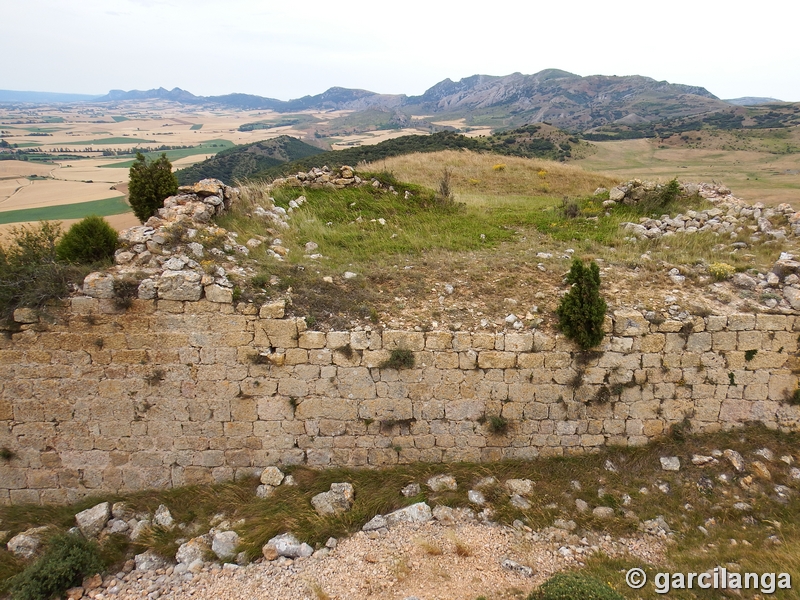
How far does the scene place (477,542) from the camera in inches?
206

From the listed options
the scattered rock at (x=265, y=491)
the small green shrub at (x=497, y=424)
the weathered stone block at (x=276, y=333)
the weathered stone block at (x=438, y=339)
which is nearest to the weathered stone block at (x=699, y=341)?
the small green shrub at (x=497, y=424)

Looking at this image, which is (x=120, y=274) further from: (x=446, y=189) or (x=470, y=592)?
(x=446, y=189)

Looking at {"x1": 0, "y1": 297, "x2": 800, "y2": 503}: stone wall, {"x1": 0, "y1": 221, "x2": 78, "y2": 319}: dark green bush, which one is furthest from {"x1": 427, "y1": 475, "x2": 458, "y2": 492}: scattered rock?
{"x1": 0, "y1": 221, "x2": 78, "y2": 319}: dark green bush

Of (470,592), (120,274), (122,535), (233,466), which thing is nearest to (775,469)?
(470,592)

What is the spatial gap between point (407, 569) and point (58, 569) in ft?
13.0

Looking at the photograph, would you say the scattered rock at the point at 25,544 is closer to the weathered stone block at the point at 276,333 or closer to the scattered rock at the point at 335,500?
the scattered rock at the point at 335,500

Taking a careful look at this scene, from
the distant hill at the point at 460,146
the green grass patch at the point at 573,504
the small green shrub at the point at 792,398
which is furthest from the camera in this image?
the distant hill at the point at 460,146

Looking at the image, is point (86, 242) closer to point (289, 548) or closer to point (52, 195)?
point (289, 548)

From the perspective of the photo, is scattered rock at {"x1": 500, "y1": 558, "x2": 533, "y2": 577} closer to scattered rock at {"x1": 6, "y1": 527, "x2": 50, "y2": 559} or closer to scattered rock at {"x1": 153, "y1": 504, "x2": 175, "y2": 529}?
scattered rock at {"x1": 153, "y1": 504, "x2": 175, "y2": 529}

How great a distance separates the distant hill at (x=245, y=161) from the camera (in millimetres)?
27172

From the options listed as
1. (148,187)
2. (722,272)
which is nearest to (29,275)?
(148,187)

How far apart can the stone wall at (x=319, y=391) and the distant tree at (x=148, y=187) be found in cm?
294

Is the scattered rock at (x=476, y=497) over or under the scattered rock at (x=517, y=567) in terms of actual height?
over

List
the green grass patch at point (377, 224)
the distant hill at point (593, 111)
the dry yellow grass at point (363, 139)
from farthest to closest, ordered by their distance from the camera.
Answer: the distant hill at point (593, 111) < the dry yellow grass at point (363, 139) < the green grass patch at point (377, 224)
